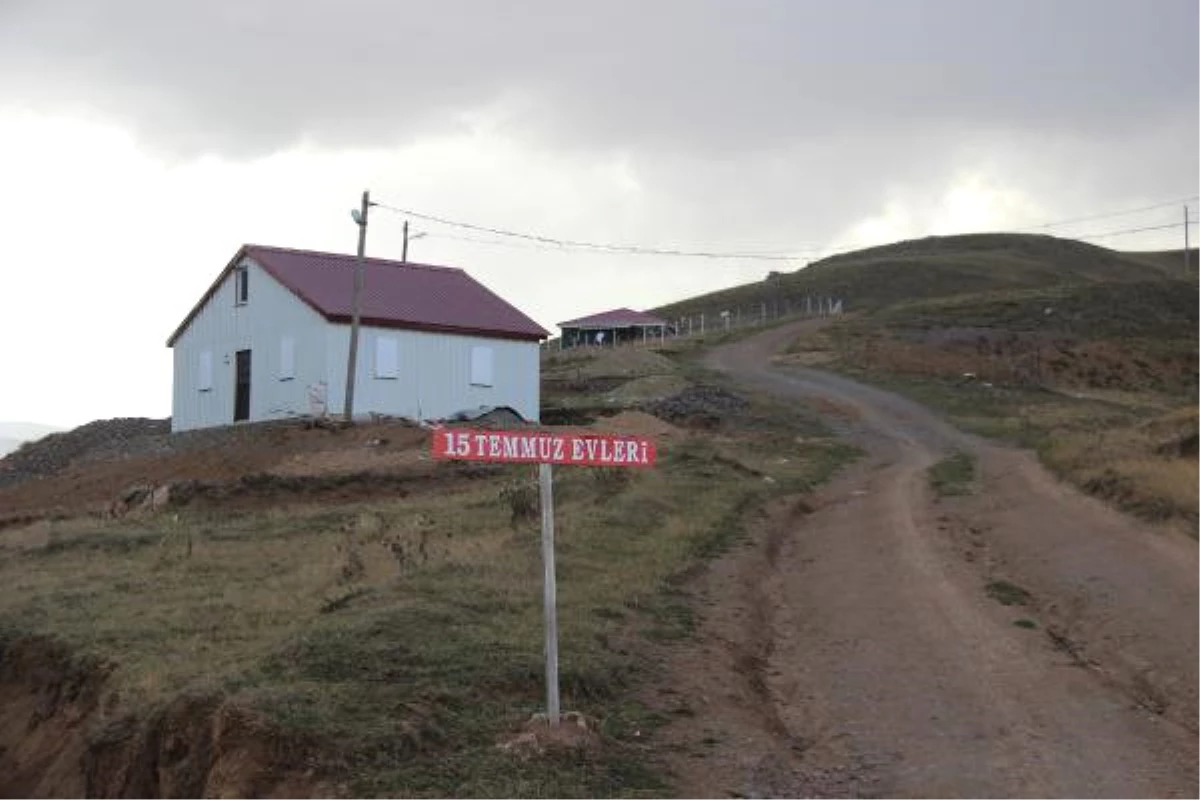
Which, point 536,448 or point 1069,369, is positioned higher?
point 1069,369

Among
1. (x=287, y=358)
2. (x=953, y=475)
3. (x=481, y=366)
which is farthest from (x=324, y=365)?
(x=953, y=475)

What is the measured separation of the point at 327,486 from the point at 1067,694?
774 inches

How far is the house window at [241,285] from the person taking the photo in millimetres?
41062

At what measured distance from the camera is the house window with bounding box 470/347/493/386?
40094mm

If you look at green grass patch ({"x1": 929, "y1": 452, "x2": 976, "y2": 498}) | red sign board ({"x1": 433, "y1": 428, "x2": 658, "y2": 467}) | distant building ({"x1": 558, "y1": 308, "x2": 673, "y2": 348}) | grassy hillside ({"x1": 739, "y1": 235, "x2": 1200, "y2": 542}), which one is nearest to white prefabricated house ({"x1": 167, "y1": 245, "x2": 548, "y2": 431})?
grassy hillside ({"x1": 739, "y1": 235, "x2": 1200, "y2": 542})

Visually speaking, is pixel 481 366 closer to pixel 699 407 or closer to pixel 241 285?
pixel 699 407

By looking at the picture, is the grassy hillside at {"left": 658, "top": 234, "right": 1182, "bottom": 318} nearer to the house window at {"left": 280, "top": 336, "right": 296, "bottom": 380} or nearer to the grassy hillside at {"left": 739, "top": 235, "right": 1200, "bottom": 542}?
the grassy hillside at {"left": 739, "top": 235, "right": 1200, "bottom": 542}

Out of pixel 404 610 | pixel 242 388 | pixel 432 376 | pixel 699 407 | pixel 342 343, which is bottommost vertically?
pixel 404 610

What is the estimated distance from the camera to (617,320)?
3430 inches

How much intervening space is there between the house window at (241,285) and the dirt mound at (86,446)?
185 inches

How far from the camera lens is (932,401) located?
45.9m

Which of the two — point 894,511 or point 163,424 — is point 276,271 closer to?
point 163,424

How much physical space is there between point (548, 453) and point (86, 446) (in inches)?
1621

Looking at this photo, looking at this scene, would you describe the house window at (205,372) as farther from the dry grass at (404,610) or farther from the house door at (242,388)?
the dry grass at (404,610)
